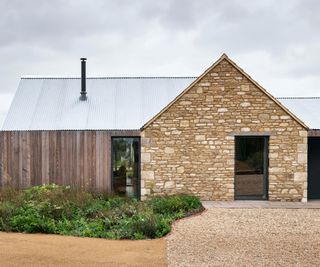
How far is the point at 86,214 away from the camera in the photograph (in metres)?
11.7

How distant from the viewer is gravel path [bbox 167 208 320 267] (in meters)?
7.95

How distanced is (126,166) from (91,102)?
3.28m

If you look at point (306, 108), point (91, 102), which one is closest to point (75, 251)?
point (91, 102)

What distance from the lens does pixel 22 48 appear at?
17531 mm

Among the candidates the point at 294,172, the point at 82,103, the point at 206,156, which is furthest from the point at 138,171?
the point at 294,172

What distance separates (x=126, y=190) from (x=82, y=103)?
13.0 feet

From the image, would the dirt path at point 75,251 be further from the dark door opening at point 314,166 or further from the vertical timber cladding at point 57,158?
the dark door opening at point 314,166

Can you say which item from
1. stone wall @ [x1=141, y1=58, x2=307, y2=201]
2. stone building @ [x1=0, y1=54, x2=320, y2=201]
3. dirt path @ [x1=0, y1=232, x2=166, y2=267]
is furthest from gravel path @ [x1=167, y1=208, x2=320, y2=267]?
stone building @ [x1=0, y1=54, x2=320, y2=201]

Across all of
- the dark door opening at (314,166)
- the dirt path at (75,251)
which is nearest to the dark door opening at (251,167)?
the dark door opening at (314,166)

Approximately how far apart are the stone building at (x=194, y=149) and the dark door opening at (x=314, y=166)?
1039 mm

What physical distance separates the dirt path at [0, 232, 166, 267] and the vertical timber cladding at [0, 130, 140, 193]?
598 cm

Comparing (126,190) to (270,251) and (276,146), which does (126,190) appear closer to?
(276,146)

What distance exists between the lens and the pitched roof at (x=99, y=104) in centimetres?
1617

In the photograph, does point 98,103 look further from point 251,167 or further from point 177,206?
point 177,206
